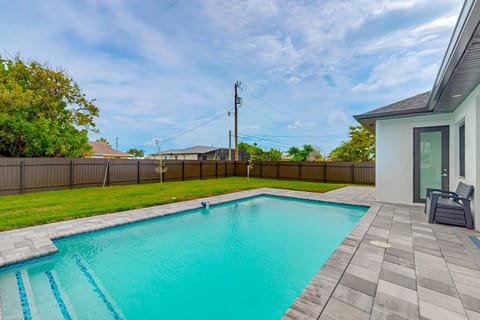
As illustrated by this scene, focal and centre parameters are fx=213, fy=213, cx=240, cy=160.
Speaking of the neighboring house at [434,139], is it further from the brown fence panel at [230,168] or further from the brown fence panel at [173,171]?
the brown fence panel at [230,168]

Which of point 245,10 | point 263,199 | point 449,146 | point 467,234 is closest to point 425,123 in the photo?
point 449,146

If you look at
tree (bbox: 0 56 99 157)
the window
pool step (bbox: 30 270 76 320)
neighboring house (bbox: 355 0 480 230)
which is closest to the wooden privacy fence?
tree (bbox: 0 56 99 157)

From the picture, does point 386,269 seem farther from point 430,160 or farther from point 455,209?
point 430,160

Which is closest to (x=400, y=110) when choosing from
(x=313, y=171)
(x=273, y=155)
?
(x=313, y=171)

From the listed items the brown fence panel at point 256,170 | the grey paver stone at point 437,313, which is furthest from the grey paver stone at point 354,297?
the brown fence panel at point 256,170

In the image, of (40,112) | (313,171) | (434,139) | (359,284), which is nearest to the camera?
(359,284)

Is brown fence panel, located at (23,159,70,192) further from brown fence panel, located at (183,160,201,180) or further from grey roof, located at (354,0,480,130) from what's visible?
grey roof, located at (354,0,480,130)

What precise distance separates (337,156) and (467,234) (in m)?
15.8

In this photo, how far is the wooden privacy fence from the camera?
25.8ft

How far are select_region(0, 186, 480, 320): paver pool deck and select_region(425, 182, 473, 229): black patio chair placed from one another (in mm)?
235

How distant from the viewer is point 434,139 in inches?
225

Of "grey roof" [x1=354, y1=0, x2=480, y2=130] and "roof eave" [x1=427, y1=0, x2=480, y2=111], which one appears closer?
"roof eave" [x1=427, y1=0, x2=480, y2=111]

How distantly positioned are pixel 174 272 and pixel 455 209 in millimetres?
5274

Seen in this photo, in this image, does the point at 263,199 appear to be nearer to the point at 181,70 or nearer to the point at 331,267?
the point at 331,267
